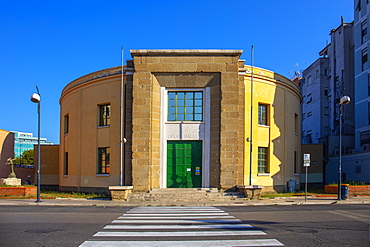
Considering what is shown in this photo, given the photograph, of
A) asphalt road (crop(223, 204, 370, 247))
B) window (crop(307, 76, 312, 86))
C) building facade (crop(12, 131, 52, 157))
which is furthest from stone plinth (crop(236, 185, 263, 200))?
building facade (crop(12, 131, 52, 157))

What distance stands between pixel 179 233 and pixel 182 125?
1358 cm

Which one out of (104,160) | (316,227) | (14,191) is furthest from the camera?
(104,160)

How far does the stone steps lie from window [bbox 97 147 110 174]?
4.13 m

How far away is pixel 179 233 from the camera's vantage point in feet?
30.9

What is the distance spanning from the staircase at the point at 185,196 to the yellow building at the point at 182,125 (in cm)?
73

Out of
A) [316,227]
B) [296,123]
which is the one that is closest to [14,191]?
[316,227]

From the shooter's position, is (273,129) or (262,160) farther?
(273,129)

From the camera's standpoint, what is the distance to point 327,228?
34.1 feet

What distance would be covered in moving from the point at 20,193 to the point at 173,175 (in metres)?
9.28

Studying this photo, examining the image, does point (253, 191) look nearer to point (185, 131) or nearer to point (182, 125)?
point (185, 131)

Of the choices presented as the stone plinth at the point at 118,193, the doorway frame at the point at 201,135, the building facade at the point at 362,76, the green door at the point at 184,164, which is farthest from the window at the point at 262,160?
the building facade at the point at 362,76

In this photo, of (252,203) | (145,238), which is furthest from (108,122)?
(145,238)

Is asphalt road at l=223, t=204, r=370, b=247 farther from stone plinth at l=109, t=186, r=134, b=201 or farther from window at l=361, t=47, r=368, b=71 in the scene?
window at l=361, t=47, r=368, b=71

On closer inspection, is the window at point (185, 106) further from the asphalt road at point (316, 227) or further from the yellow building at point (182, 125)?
the asphalt road at point (316, 227)
